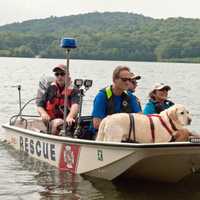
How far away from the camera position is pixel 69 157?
10.2 metres

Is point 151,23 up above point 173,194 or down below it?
above

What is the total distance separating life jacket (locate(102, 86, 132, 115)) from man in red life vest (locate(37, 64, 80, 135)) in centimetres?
144

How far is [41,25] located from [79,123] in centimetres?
16329

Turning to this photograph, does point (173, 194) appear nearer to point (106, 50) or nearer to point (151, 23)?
point (106, 50)

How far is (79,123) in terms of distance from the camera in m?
10.6

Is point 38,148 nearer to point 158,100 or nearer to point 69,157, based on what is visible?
point 69,157

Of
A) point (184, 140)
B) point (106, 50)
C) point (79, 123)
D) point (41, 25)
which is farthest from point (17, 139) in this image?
point (41, 25)

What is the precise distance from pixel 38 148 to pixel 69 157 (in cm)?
128

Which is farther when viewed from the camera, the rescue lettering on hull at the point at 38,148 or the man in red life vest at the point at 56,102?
the man in red life vest at the point at 56,102

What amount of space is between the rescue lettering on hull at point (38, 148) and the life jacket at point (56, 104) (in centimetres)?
63

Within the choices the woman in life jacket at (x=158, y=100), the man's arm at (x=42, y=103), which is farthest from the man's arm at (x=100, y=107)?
the man's arm at (x=42, y=103)

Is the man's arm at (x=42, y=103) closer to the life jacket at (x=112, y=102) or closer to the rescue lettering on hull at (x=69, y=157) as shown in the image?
the rescue lettering on hull at (x=69, y=157)

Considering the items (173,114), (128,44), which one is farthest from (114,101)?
(128,44)

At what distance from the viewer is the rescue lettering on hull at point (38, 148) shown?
1077cm
